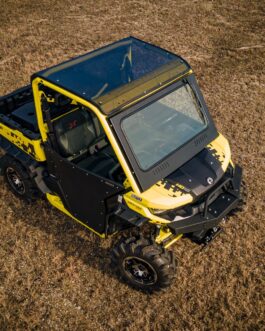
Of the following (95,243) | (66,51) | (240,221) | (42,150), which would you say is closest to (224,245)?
(240,221)

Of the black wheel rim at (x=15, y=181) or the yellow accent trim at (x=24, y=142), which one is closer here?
the yellow accent trim at (x=24, y=142)

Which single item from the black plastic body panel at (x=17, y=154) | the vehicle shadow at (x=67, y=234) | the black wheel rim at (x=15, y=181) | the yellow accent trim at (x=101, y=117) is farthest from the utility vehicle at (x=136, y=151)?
the black wheel rim at (x=15, y=181)

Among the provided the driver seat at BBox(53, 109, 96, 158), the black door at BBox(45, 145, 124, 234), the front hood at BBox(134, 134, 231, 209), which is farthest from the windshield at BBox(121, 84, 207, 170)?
the driver seat at BBox(53, 109, 96, 158)

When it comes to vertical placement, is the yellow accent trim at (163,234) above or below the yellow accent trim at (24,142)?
below

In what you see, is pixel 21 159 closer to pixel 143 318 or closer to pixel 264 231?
pixel 143 318

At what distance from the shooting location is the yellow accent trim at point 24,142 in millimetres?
5203

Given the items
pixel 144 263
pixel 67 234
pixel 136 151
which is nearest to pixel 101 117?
pixel 136 151

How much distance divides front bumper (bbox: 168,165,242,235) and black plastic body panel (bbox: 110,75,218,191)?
54 centimetres

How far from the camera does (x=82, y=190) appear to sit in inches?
190

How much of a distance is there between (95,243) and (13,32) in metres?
9.07

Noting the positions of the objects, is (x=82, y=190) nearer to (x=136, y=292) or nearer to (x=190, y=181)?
(x=190, y=181)

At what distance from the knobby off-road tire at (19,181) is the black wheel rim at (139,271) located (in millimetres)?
2016

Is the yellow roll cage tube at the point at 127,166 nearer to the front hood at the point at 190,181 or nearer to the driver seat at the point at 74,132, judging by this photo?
the front hood at the point at 190,181

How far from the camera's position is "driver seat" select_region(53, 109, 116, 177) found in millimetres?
4945
